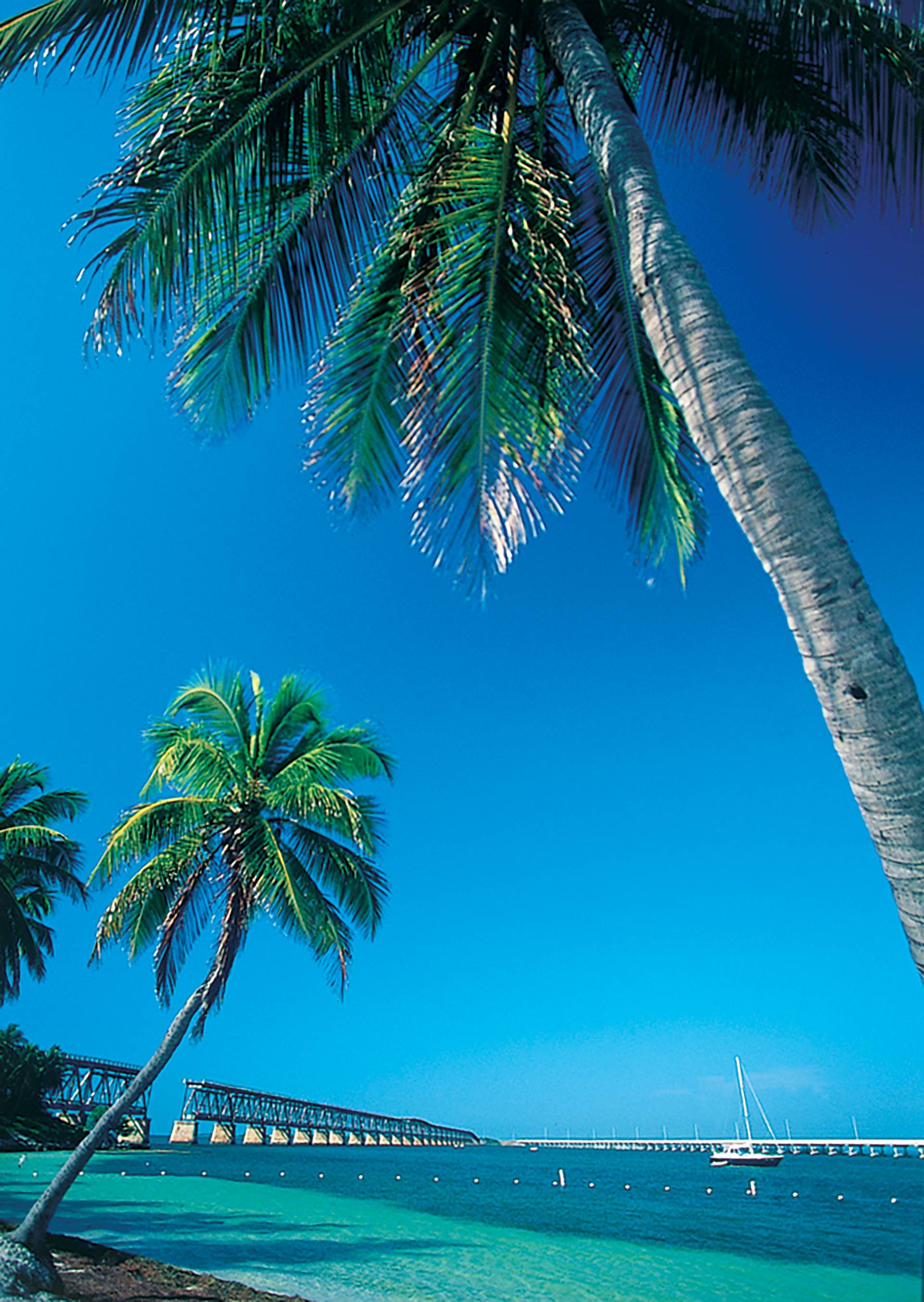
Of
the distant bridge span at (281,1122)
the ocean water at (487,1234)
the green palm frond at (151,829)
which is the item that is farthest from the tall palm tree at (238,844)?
the distant bridge span at (281,1122)

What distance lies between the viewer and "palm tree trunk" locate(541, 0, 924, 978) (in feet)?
8.71

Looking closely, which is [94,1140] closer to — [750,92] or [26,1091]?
[750,92]

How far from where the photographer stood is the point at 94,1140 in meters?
11.0

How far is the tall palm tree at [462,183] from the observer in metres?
5.29

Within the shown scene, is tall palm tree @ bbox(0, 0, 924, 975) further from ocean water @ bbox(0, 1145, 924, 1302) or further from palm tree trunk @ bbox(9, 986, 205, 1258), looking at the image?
ocean water @ bbox(0, 1145, 924, 1302)

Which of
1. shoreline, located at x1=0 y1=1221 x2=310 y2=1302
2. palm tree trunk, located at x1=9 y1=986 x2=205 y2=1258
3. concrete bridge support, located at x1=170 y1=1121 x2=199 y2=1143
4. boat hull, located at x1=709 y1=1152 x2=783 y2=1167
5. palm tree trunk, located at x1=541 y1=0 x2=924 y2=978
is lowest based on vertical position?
boat hull, located at x1=709 y1=1152 x2=783 y2=1167

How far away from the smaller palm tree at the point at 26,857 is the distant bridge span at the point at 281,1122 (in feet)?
194

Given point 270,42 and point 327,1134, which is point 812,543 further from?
point 327,1134

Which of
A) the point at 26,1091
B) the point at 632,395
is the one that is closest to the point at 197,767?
the point at 632,395

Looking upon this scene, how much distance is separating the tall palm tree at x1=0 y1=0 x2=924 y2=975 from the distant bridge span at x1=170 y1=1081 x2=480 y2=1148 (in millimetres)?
82409

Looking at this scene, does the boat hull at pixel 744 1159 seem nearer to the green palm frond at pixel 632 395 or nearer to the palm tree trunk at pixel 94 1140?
the palm tree trunk at pixel 94 1140

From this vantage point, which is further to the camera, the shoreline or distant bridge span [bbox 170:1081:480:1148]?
distant bridge span [bbox 170:1081:480:1148]

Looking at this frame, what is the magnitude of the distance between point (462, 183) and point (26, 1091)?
47447mm

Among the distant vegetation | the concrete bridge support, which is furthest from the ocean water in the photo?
the concrete bridge support
